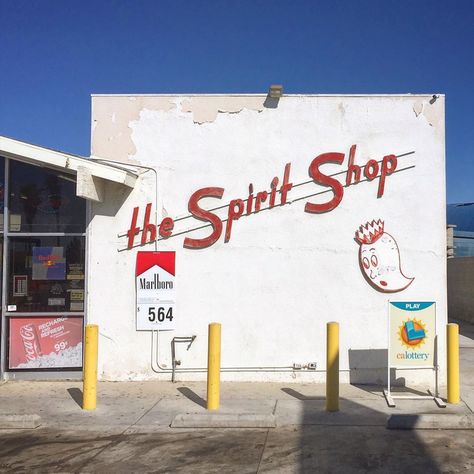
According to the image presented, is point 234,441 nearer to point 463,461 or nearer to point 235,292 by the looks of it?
point 463,461

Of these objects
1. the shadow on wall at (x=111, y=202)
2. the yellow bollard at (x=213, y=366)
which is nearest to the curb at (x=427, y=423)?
the yellow bollard at (x=213, y=366)

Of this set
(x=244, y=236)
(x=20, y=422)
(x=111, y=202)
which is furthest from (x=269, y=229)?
(x=20, y=422)

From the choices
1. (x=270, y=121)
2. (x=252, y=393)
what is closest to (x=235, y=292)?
(x=252, y=393)

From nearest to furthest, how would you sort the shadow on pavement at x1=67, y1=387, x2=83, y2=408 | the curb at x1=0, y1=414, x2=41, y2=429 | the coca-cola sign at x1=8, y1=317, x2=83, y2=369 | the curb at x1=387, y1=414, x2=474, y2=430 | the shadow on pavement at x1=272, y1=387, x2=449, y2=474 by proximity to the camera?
the shadow on pavement at x1=272, y1=387, x2=449, y2=474 < the curb at x1=387, y1=414, x2=474, y2=430 < the curb at x1=0, y1=414, x2=41, y2=429 < the shadow on pavement at x1=67, y1=387, x2=83, y2=408 < the coca-cola sign at x1=8, y1=317, x2=83, y2=369

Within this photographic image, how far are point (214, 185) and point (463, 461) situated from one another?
18.6 ft

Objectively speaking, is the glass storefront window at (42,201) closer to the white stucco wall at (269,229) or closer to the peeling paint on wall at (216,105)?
the white stucco wall at (269,229)

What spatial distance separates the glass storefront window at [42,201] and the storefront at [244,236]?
0.04m

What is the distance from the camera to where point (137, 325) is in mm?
9906

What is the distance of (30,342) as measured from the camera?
10.0m

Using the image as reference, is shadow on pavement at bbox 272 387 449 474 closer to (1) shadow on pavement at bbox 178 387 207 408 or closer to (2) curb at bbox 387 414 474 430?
(2) curb at bbox 387 414 474 430

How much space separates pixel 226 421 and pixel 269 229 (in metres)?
3.51

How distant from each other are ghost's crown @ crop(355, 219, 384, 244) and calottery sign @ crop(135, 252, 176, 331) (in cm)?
310

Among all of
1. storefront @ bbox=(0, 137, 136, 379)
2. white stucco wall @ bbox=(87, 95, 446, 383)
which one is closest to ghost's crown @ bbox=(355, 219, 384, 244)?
white stucco wall @ bbox=(87, 95, 446, 383)

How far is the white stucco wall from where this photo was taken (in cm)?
972
